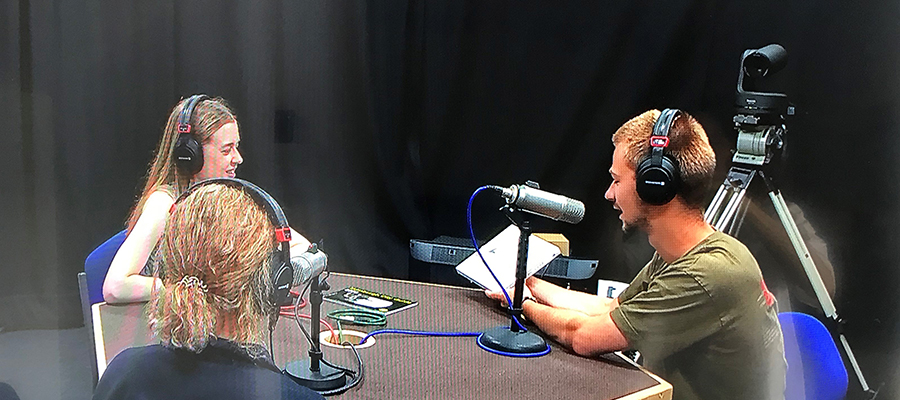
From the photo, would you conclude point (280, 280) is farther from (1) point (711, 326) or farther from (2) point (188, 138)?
(1) point (711, 326)

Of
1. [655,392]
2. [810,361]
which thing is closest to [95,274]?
[655,392]

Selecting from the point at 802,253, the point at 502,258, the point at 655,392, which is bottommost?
the point at 655,392

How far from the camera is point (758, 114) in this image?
1.20 m

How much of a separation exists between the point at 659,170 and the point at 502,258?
0.44 meters

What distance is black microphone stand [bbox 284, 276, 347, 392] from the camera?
1.03 m

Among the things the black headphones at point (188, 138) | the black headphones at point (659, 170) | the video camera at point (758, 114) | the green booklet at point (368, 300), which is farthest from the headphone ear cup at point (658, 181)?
the black headphones at point (188, 138)

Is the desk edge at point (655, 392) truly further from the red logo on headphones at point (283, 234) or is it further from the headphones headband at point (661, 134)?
the red logo on headphones at point (283, 234)

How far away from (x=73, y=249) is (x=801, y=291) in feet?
4.13

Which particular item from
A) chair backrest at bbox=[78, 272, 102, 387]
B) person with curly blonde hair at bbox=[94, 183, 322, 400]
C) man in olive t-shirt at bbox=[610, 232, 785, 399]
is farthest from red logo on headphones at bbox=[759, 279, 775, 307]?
chair backrest at bbox=[78, 272, 102, 387]

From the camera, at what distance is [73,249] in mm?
962

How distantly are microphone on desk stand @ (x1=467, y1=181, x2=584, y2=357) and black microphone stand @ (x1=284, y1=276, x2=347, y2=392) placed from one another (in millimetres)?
341

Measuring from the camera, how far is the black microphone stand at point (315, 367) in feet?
3.37

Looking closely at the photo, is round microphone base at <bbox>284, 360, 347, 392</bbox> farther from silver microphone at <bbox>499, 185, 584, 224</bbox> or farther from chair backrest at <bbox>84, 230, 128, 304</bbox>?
silver microphone at <bbox>499, 185, 584, 224</bbox>

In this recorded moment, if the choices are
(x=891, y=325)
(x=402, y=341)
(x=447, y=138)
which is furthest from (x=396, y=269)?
(x=891, y=325)
